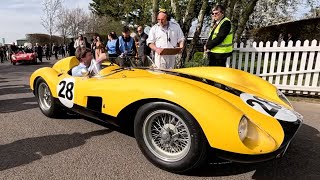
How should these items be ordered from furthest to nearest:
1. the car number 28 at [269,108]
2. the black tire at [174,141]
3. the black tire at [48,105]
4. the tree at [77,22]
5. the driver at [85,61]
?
the tree at [77,22], the black tire at [48,105], the driver at [85,61], the car number 28 at [269,108], the black tire at [174,141]

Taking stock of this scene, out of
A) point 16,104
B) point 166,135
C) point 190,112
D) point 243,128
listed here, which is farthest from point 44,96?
point 243,128

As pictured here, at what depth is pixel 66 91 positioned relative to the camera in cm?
395

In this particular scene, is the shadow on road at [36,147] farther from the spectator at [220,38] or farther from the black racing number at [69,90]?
the spectator at [220,38]

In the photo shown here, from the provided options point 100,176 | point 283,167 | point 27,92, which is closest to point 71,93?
point 100,176

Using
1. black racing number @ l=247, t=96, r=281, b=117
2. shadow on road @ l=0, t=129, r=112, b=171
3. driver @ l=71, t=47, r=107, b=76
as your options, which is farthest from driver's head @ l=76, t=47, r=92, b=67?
black racing number @ l=247, t=96, r=281, b=117

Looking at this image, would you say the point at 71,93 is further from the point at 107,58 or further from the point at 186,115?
the point at 186,115

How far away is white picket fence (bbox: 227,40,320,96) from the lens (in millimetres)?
6496

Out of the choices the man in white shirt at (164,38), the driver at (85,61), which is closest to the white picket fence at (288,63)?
the man in white shirt at (164,38)

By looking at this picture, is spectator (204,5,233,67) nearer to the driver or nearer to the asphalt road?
the asphalt road

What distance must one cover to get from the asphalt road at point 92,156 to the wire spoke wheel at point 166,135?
185mm

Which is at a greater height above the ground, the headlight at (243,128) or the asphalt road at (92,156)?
the headlight at (243,128)

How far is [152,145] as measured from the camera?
305 centimetres

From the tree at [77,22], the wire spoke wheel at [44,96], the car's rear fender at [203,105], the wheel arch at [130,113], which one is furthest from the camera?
the tree at [77,22]

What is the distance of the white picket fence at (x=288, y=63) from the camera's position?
6.50 meters
